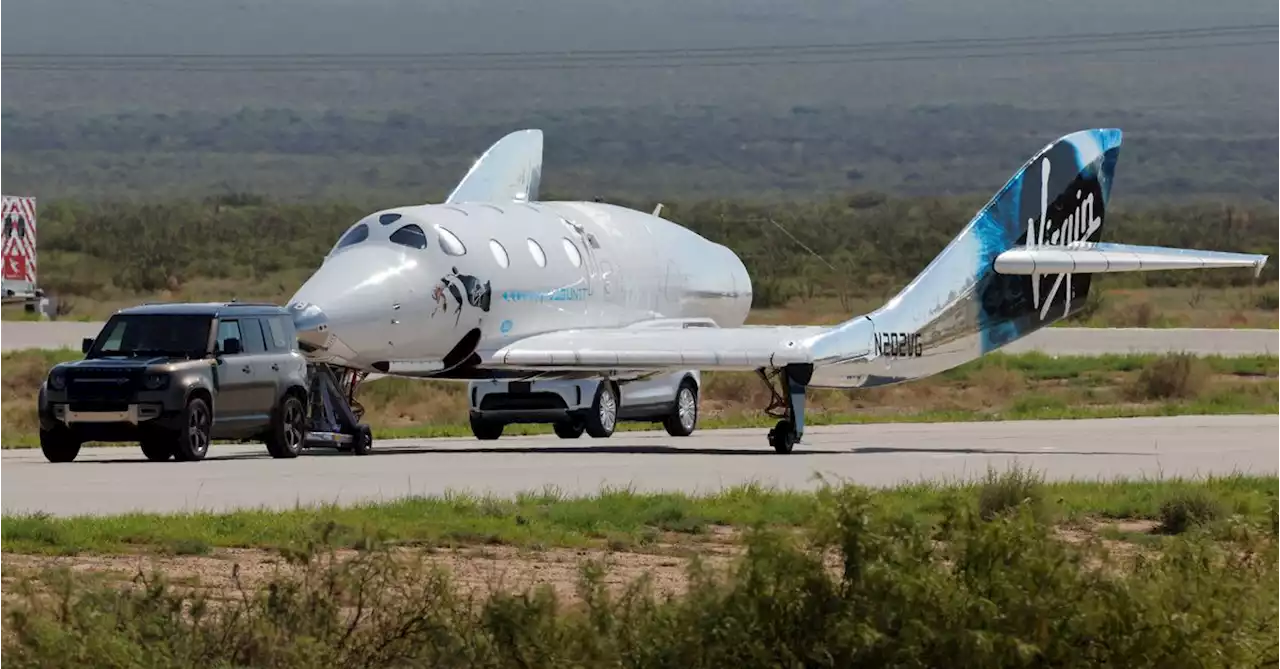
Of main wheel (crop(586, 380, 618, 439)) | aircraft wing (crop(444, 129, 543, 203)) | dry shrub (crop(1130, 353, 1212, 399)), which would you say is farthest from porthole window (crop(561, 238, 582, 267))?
dry shrub (crop(1130, 353, 1212, 399))

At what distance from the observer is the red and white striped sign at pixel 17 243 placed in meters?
63.8

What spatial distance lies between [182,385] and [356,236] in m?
5.30

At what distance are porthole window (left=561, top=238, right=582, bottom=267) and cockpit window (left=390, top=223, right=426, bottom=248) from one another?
11.0 feet

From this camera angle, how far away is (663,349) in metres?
30.0

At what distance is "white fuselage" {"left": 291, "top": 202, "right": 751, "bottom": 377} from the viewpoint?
28.5 meters

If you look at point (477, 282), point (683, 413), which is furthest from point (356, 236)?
point (683, 413)

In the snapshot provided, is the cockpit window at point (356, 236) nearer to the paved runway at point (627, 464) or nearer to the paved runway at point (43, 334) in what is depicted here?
the paved runway at point (627, 464)

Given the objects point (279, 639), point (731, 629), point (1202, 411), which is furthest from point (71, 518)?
point (1202, 411)

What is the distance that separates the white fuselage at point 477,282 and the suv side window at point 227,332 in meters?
1.11

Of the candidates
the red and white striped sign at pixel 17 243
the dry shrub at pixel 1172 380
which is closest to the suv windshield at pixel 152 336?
the dry shrub at pixel 1172 380

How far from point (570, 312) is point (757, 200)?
105368 mm

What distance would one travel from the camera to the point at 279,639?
35.4 feet

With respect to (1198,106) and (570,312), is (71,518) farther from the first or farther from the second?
(1198,106)

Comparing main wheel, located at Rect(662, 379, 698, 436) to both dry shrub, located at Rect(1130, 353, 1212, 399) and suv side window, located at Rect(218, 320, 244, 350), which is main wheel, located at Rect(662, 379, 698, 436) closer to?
suv side window, located at Rect(218, 320, 244, 350)
